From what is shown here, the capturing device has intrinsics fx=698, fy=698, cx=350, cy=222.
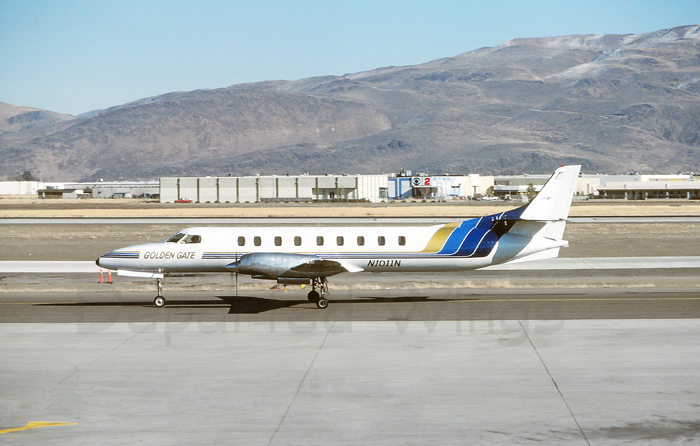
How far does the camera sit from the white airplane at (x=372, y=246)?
2731 cm

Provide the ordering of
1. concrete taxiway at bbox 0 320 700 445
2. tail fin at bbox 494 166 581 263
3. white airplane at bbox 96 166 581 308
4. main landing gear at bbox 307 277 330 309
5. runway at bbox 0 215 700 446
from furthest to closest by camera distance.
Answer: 1. tail fin at bbox 494 166 581 263
2. white airplane at bbox 96 166 581 308
3. main landing gear at bbox 307 277 330 309
4. runway at bbox 0 215 700 446
5. concrete taxiway at bbox 0 320 700 445

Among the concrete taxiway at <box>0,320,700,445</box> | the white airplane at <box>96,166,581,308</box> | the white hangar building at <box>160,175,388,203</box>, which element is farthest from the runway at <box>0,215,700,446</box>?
the white hangar building at <box>160,175,388,203</box>

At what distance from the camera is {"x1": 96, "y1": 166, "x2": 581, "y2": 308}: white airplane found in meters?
27.3

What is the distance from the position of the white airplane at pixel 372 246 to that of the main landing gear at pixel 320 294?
0.05m

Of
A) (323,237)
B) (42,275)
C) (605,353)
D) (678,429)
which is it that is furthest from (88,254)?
(678,429)

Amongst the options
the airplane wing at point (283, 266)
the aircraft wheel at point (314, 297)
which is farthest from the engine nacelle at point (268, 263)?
the aircraft wheel at point (314, 297)

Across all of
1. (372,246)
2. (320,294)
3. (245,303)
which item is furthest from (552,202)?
(245,303)

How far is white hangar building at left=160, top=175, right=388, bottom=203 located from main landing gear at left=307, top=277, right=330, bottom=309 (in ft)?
363

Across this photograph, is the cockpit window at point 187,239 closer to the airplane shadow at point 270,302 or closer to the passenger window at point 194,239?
the passenger window at point 194,239

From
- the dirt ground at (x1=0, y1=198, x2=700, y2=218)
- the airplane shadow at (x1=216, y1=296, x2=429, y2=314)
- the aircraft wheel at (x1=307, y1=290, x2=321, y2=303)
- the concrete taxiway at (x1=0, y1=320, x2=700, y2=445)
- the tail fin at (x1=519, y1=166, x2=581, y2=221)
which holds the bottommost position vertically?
the concrete taxiway at (x1=0, y1=320, x2=700, y2=445)

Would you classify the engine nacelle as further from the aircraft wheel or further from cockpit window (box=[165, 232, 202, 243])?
cockpit window (box=[165, 232, 202, 243])

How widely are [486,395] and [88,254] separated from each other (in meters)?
36.9

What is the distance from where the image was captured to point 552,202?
1094 inches

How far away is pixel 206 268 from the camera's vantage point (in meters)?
27.7
